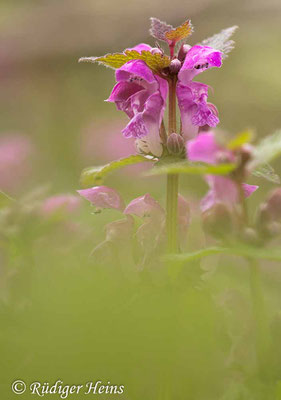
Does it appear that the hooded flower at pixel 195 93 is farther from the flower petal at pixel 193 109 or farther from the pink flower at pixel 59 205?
the pink flower at pixel 59 205

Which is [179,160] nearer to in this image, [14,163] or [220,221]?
[220,221]

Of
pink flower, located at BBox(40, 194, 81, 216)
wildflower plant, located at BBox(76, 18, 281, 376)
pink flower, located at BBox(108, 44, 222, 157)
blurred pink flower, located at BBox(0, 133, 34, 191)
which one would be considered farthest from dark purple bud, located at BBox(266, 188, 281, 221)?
blurred pink flower, located at BBox(0, 133, 34, 191)

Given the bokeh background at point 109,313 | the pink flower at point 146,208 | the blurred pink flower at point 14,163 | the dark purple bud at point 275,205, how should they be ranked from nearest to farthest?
the bokeh background at point 109,313, the dark purple bud at point 275,205, the pink flower at point 146,208, the blurred pink flower at point 14,163

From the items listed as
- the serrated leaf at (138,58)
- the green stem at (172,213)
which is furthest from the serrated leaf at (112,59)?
the green stem at (172,213)

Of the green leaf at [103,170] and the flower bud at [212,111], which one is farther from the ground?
the flower bud at [212,111]

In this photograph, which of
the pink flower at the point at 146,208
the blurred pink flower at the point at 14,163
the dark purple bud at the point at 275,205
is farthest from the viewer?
the blurred pink flower at the point at 14,163

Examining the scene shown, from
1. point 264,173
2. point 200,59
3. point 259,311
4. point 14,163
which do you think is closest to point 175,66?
point 200,59
